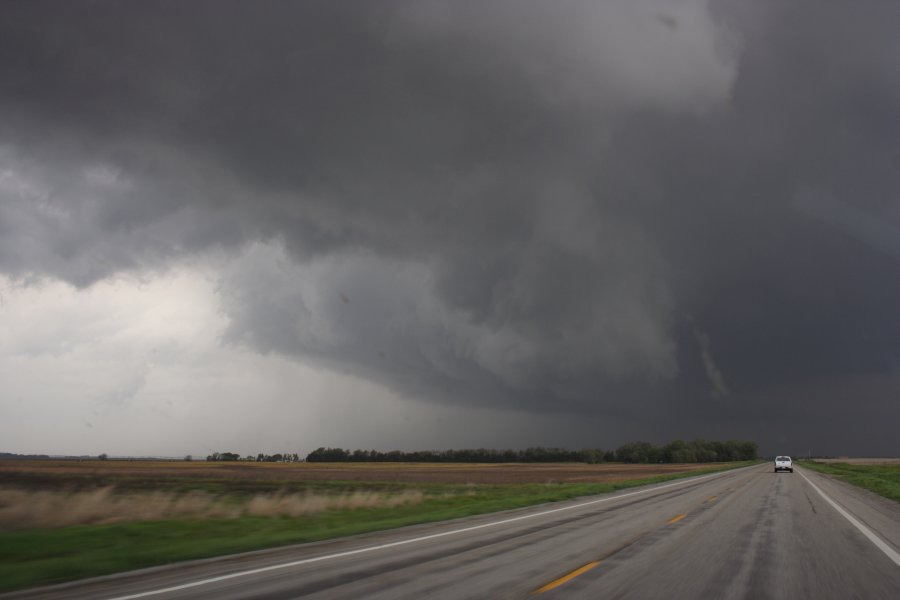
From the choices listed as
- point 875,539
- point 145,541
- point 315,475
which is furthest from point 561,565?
point 315,475

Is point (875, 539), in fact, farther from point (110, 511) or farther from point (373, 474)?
point (373, 474)

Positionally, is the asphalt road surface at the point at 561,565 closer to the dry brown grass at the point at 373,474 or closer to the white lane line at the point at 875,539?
the white lane line at the point at 875,539

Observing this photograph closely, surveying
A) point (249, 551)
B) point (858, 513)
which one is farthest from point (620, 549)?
point (858, 513)

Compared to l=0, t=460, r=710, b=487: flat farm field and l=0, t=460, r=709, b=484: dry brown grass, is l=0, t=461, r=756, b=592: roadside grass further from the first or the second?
l=0, t=460, r=709, b=484: dry brown grass

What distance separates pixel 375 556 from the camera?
34.6 feet

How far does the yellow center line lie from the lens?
7500 mm

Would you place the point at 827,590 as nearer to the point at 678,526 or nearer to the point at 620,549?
the point at 620,549

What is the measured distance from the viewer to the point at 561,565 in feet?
30.2

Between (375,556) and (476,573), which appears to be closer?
(476,573)

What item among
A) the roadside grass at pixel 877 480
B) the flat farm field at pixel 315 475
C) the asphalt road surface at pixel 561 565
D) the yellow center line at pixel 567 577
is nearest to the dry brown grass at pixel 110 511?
the asphalt road surface at pixel 561 565

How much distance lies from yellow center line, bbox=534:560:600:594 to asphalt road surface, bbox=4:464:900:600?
2 centimetres

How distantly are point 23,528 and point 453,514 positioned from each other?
1169cm

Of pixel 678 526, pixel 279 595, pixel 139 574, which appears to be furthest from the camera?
pixel 678 526

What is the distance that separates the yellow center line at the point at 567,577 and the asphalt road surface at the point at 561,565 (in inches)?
0.6
